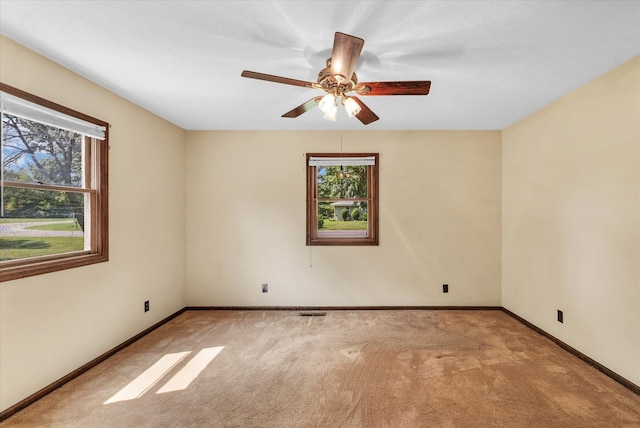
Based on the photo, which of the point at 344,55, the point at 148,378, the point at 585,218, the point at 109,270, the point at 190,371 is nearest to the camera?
the point at 344,55

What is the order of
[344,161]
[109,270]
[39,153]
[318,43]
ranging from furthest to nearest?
1. [344,161]
2. [109,270]
3. [39,153]
4. [318,43]

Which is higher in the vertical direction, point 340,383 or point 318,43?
point 318,43

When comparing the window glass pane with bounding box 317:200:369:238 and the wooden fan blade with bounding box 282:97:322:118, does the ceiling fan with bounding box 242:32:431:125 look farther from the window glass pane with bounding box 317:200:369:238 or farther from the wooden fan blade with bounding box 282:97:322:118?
the window glass pane with bounding box 317:200:369:238

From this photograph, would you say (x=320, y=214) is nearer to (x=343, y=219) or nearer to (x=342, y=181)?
(x=343, y=219)

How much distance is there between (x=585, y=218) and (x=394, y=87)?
7.00ft

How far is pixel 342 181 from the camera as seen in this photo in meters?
4.06

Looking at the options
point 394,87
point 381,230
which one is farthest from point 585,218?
point 394,87

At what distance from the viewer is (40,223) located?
2.18m

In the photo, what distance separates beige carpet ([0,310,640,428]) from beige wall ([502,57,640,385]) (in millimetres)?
335

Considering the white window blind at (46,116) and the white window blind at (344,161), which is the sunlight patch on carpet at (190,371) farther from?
the white window blind at (344,161)

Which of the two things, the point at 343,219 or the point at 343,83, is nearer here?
the point at 343,83

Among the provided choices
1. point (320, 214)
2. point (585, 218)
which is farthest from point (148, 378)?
point (585, 218)

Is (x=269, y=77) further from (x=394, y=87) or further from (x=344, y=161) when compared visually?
(x=344, y=161)

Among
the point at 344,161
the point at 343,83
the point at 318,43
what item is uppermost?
the point at 318,43
